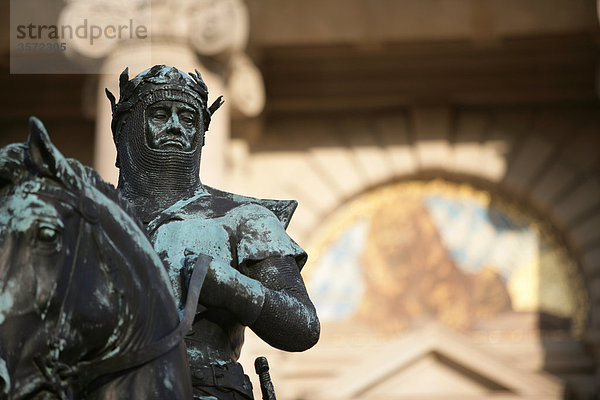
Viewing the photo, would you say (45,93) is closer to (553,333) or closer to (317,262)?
(317,262)

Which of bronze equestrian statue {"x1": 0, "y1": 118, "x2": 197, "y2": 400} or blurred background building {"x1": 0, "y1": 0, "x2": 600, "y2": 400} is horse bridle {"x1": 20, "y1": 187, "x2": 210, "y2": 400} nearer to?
bronze equestrian statue {"x1": 0, "y1": 118, "x2": 197, "y2": 400}

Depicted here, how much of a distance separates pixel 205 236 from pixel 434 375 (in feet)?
41.5

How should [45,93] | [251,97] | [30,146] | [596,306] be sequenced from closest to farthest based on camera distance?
[30,146], [251,97], [596,306], [45,93]

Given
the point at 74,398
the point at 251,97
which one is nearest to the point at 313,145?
the point at 251,97

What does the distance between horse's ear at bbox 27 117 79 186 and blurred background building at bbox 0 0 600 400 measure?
1301 centimetres

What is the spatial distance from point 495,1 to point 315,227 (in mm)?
4126

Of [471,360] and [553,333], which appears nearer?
[471,360]

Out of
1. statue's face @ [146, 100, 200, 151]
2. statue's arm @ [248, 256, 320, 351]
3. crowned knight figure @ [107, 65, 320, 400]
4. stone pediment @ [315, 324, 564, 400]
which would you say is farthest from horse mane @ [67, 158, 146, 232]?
stone pediment @ [315, 324, 564, 400]

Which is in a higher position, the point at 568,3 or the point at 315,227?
the point at 568,3

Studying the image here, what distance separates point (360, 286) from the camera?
60.2 ft

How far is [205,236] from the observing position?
359 cm

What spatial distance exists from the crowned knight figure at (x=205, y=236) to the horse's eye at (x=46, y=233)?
0.64 m

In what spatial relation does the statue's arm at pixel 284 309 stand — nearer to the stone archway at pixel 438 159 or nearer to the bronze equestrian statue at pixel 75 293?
the bronze equestrian statue at pixel 75 293

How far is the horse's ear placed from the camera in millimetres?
2748
